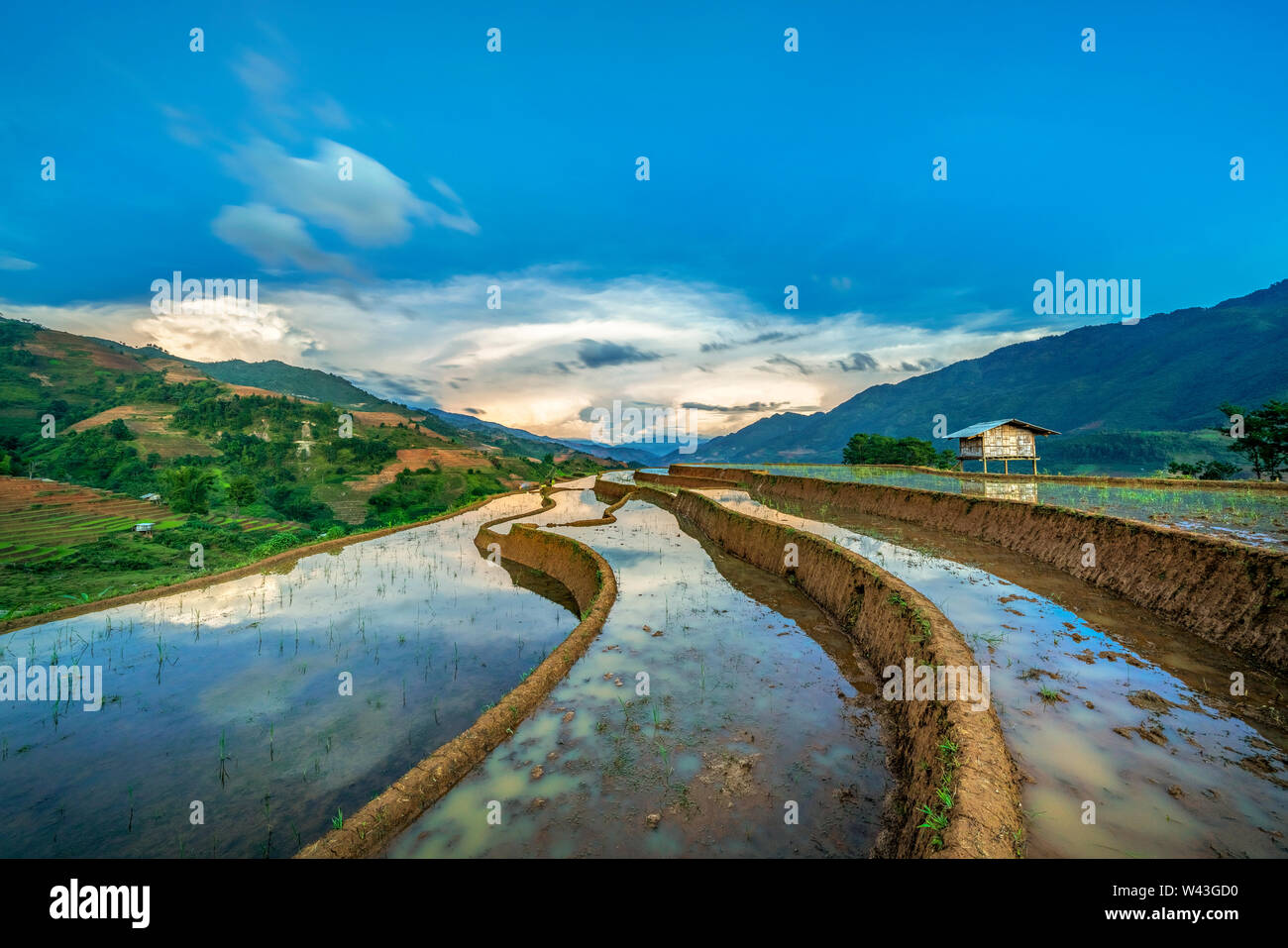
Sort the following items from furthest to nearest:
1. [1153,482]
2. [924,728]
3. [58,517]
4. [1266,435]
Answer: [1266,435] → [58,517] → [1153,482] → [924,728]

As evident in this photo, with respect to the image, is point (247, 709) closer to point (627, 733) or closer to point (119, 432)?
point (627, 733)

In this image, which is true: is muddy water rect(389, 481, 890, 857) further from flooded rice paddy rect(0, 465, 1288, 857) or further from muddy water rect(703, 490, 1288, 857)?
muddy water rect(703, 490, 1288, 857)

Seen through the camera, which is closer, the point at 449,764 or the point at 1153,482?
the point at 449,764

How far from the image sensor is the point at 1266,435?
32812 mm

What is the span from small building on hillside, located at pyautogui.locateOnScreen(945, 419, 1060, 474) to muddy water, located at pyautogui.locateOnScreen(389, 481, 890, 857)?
100.0 ft

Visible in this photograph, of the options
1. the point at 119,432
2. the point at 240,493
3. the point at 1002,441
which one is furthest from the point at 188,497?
the point at 119,432

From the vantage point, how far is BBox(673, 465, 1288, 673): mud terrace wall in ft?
25.1

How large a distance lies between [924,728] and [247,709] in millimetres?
11931

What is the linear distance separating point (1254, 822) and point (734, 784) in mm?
4727

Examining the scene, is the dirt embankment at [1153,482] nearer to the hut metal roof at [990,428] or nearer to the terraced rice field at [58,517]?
the hut metal roof at [990,428]

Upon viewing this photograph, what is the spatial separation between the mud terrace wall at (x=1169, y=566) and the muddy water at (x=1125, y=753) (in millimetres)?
1429
